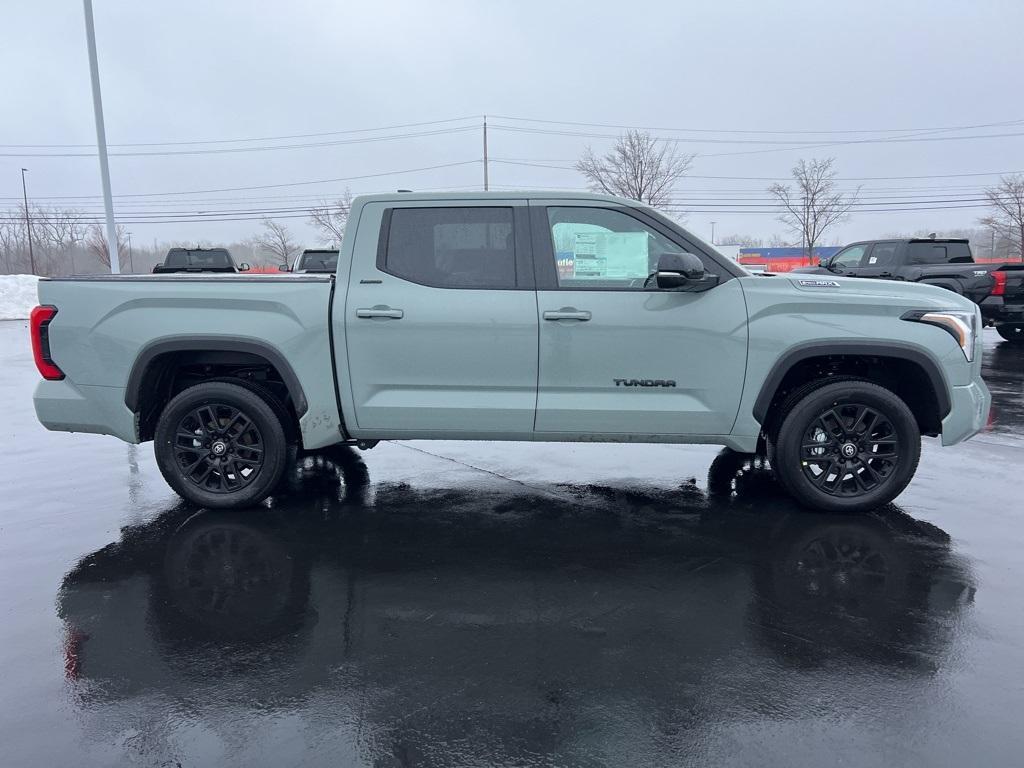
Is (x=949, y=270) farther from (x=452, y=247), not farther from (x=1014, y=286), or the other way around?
(x=452, y=247)

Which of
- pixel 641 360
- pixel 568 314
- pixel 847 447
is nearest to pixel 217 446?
pixel 568 314

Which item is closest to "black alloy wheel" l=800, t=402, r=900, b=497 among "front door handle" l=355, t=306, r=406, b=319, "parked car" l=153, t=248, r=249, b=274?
"front door handle" l=355, t=306, r=406, b=319

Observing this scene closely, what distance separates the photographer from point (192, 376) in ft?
17.3

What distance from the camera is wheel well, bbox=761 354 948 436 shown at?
15.9ft

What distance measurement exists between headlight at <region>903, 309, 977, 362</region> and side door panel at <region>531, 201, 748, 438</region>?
3.68 feet

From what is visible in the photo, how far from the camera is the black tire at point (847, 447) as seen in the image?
4.73m

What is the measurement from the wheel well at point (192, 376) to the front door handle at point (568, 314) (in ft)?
5.97

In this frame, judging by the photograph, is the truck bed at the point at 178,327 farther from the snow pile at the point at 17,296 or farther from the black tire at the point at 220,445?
the snow pile at the point at 17,296

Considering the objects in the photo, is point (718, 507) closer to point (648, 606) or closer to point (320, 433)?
point (648, 606)

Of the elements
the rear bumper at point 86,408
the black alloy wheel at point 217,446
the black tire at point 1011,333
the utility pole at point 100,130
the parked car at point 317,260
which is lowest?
the black tire at point 1011,333

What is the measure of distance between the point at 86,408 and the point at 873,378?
5.42 meters

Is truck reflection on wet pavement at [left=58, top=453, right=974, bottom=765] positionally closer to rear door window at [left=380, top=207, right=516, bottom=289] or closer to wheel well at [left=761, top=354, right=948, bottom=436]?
wheel well at [left=761, top=354, right=948, bottom=436]

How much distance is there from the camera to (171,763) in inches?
98.1

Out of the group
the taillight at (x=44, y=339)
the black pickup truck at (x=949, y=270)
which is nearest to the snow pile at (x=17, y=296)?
the taillight at (x=44, y=339)
